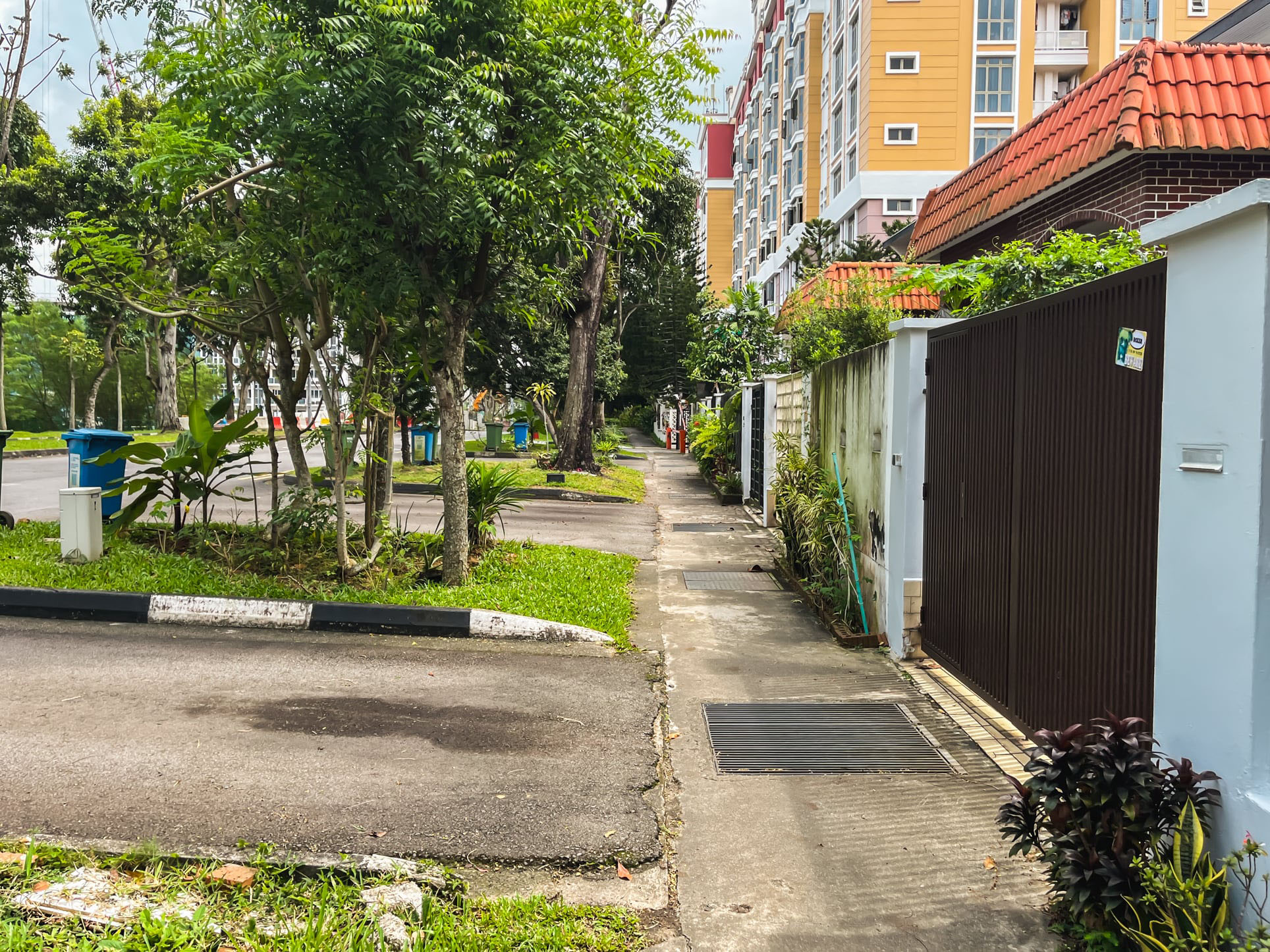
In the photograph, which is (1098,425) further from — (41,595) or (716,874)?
(41,595)

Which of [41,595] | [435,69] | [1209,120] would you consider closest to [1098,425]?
[435,69]

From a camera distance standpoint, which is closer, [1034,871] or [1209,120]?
[1034,871]

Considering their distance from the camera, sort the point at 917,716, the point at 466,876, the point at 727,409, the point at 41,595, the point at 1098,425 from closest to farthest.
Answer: the point at 466,876, the point at 1098,425, the point at 917,716, the point at 41,595, the point at 727,409

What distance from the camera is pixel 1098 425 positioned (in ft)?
13.2

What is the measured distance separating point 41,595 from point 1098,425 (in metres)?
7.41

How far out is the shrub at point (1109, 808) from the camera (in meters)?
2.97

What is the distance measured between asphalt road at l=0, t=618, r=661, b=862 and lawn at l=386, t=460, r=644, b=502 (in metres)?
10.8

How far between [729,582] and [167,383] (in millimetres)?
39495

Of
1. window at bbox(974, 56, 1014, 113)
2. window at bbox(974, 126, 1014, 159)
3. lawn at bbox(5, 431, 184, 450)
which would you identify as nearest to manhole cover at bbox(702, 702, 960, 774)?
lawn at bbox(5, 431, 184, 450)

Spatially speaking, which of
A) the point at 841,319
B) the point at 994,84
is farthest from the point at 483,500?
the point at 994,84

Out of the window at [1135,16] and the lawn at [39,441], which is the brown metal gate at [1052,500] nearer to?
the lawn at [39,441]

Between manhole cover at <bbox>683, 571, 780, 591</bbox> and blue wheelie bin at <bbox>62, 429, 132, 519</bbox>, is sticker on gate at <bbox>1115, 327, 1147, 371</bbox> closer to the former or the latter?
manhole cover at <bbox>683, 571, 780, 591</bbox>

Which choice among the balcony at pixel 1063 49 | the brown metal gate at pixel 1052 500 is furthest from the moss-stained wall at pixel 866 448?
the balcony at pixel 1063 49

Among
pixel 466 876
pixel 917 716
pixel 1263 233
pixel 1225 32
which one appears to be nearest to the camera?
pixel 1263 233
